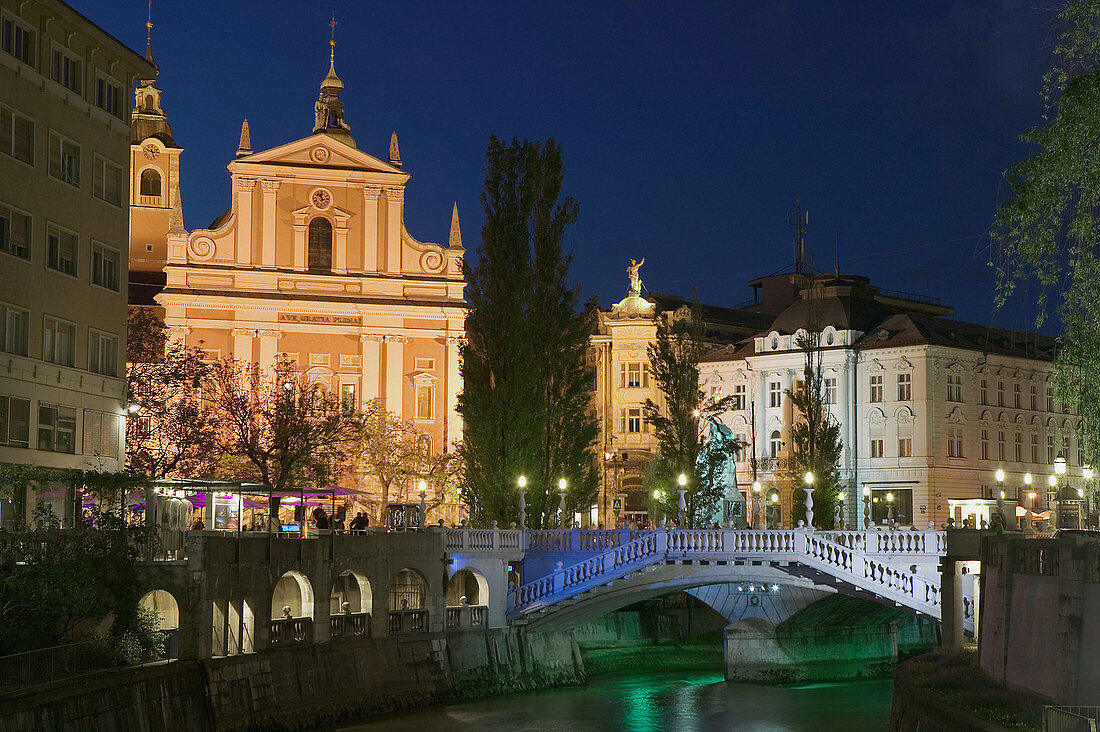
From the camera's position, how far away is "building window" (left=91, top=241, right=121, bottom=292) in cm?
4234

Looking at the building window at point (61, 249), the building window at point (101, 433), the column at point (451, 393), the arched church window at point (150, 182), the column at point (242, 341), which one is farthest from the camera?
the arched church window at point (150, 182)

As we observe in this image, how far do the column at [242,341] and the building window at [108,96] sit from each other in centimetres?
2814

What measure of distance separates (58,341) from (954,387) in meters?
53.5

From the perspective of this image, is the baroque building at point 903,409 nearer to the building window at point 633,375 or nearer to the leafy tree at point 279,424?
the building window at point 633,375

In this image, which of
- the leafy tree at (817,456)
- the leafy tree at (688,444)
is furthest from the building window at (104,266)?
the leafy tree at (817,456)

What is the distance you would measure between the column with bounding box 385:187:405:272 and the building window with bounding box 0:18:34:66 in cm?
3470

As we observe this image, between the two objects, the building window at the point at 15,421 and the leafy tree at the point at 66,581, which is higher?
the building window at the point at 15,421

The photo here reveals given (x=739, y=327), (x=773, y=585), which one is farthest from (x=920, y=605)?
(x=739, y=327)

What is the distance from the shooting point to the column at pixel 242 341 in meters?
71.4

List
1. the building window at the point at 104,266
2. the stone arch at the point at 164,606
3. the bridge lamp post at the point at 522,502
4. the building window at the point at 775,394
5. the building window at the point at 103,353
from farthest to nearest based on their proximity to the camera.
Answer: the building window at the point at 775,394, the bridge lamp post at the point at 522,502, the building window at the point at 104,266, the building window at the point at 103,353, the stone arch at the point at 164,606

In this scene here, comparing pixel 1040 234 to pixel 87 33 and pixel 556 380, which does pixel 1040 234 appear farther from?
pixel 556 380

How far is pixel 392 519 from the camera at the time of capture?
50.5 metres

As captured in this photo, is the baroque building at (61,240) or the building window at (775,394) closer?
the baroque building at (61,240)

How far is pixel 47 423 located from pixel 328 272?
3359 centimetres
